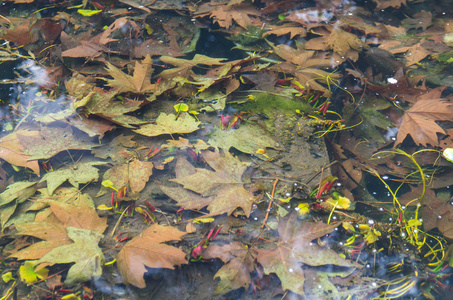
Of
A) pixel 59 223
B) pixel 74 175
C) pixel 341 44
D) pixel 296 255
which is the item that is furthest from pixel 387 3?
pixel 59 223

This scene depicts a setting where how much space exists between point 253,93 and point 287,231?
3.64ft

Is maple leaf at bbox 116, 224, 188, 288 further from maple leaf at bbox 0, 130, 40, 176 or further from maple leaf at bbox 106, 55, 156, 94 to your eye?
maple leaf at bbox 106, 55, 156, 94

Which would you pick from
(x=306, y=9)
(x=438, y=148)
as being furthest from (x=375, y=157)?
(x=306, y=9)

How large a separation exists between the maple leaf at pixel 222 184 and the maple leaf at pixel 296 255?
22cm

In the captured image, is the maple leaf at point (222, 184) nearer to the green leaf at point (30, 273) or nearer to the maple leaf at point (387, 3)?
the green leaf at point (30, 273)

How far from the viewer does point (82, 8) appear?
314 centimetres

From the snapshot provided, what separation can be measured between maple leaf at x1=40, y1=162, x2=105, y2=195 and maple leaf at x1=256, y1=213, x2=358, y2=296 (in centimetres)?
103

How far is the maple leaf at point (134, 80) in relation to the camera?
7.43ft

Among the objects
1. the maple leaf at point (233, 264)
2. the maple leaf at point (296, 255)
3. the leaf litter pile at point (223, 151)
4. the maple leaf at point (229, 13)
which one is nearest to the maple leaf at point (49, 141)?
the leaf litter pile at point (223, 151)

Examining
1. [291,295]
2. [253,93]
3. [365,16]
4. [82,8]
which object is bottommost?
[291,295]

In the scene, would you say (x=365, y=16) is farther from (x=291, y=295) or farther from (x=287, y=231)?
(x=291, y=295)

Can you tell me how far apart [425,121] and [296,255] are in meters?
1.45

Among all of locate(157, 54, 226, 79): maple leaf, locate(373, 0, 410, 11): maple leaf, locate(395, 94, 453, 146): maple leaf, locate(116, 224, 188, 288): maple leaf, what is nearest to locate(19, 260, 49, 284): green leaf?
locate(116, 224, 188, 288): maple leaf

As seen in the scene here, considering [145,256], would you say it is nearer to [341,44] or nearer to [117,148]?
[117,148]
